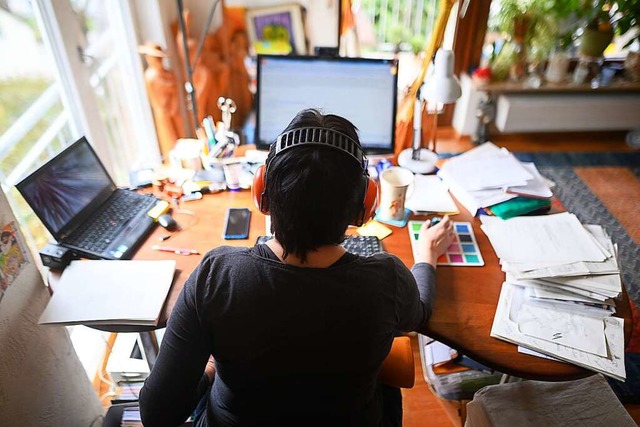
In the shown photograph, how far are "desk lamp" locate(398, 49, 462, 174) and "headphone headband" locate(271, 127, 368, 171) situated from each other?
0.78 m

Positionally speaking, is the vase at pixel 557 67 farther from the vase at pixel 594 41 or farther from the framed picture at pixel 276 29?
the framed picture at pixel 276 29

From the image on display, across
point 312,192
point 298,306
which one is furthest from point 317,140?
point 298,306

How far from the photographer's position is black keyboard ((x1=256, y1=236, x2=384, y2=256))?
1.28 m

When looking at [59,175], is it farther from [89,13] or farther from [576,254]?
[576,254]

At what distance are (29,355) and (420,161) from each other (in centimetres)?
132

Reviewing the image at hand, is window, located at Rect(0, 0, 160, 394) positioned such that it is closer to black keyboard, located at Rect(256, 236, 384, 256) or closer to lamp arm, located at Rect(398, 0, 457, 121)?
black keyboard, located at Rect(256, 236, 384, 256)

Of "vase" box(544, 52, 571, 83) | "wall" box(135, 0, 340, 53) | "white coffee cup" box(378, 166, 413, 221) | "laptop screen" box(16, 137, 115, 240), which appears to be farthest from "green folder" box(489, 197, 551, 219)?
"vase" box(544, 52, 571, 83)

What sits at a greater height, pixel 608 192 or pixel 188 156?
pixel 188 156

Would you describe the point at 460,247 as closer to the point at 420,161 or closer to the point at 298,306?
the point at 420,161

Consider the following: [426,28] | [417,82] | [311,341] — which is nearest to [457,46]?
[426,28]

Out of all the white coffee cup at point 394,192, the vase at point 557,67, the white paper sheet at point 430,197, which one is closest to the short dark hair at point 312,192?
the white coffee cup at point 394,192

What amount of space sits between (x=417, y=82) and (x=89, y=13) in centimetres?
153

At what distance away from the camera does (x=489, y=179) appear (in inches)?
58.7

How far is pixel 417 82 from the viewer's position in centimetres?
162
